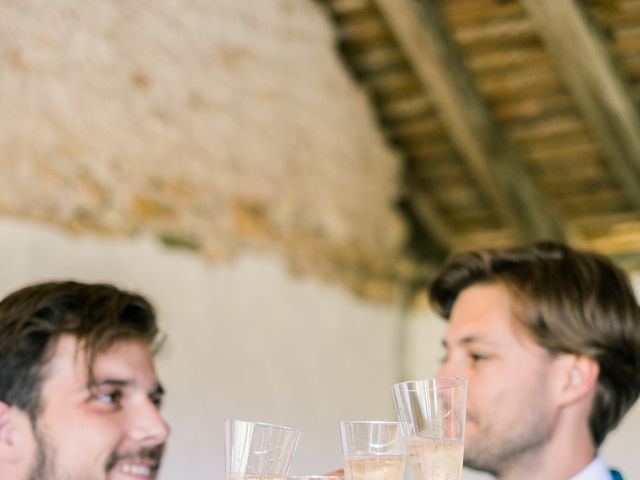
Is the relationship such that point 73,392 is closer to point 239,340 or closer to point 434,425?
point 434,425

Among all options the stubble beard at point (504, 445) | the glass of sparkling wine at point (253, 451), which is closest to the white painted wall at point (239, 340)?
the stubble beard at point (504, 445)

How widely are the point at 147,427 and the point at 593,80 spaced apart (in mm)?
2889

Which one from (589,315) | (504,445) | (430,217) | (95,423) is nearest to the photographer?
(95,423)

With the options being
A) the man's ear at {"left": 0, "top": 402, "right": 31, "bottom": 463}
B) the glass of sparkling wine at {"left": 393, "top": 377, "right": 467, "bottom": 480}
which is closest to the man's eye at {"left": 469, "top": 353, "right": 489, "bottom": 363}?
the glass of sparkling wine at {"left": 393, "top": 377, "right": 467, "bottom": 480}

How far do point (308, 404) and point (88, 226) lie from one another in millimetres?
1460

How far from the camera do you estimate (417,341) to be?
539 centimetres

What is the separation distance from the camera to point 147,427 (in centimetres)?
217

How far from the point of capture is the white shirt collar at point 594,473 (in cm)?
227

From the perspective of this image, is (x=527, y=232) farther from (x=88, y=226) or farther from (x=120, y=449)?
(x=120, y=449)

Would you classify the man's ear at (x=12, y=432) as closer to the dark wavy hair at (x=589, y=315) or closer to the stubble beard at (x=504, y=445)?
the stubble beard at (x=504, y=445)

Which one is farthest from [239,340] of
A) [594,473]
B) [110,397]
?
[594,473]

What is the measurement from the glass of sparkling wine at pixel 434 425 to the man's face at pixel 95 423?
2.67 ft

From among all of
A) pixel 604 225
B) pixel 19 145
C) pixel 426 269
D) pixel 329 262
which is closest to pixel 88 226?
pixel 19 145

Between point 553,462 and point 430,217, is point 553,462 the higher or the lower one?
the lower one
